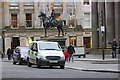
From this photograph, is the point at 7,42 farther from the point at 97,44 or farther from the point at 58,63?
the point at 58,63

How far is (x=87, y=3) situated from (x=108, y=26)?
2906 centimetres

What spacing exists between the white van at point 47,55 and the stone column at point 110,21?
2308cm

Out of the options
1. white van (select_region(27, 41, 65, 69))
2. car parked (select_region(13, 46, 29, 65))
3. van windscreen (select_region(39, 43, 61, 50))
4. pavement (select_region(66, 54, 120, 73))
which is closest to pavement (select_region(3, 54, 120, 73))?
pavement (select_region(66, 54, 120, 73))

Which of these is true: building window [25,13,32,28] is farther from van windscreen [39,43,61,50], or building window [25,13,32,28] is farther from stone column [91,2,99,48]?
van windscreen [39,43,61,50]

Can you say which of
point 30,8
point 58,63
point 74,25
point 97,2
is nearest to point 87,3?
point 74,25

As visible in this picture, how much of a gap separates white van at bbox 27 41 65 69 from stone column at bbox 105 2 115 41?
2308 centimetres

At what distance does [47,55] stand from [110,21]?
992 inches

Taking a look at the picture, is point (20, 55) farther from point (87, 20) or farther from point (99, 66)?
point (87, 20)

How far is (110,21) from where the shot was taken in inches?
2084

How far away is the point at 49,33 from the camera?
78.8 meters

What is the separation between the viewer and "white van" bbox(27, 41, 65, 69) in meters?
28.8

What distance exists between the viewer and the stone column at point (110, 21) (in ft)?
174

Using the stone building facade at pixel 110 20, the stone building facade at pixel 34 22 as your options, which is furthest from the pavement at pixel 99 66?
the stone building facade at pixel 34 22

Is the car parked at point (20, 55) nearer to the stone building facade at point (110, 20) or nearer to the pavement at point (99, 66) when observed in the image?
the pavement at point (99, 66)
